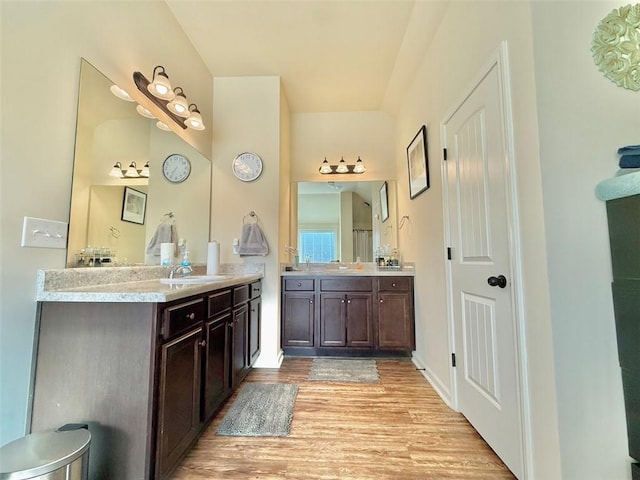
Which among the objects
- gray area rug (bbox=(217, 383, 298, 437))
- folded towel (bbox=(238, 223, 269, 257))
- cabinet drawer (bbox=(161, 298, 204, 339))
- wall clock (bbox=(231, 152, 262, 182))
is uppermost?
wall clock (bbox=(231, 152, 262, 182))

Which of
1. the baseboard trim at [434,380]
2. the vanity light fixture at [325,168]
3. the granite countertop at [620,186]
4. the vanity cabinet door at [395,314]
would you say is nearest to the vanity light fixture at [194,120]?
the vanity light fixture at [325,168]

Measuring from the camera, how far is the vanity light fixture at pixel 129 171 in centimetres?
170

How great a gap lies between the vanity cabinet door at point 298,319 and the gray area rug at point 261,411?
66 cm

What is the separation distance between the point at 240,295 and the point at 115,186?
1.09 metres

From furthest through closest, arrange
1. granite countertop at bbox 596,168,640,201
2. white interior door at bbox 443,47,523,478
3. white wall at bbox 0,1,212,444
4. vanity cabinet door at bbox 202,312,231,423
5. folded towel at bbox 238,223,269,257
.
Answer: folded towel at bbox 238,223,269,257 → vanity cabinet door at bbox 202,312,231,423 → white interior door at bbox 443,47,523,478 → white wall at bbox 0,1,212,444 → granite countertop at bbox 596,168,640,201

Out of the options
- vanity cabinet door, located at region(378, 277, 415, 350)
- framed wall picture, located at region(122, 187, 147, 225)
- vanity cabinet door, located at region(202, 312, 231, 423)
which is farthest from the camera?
vanity cabinet door, located at region(378, 277, 415, 350)

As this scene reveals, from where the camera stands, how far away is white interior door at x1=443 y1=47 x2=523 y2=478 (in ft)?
4.43

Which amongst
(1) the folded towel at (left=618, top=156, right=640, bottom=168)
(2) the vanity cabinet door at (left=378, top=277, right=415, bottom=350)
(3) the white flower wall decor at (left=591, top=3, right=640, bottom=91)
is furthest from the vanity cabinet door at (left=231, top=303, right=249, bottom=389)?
(3) the white flower wall decor at (left=591, top=3, right=640, bottom=91)

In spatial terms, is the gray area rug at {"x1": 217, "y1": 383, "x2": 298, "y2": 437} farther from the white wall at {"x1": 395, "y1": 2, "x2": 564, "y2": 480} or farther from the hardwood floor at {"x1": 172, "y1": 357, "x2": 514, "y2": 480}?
the white wall at {"x1": 395, "y1": 2, "x2": 564, "y2": 480}

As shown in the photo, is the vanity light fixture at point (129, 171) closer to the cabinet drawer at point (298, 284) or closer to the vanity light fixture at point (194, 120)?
the vanity light fixture at point (194, 120)

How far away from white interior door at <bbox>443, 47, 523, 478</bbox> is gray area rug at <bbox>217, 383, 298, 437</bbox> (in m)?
1.15

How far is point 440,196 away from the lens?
2154 mm

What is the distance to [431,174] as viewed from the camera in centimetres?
234

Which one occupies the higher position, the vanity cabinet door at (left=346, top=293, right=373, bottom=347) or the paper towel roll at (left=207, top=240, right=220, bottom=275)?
the paper towel roll at (left=207, top=240, right=220, bottom=275)
